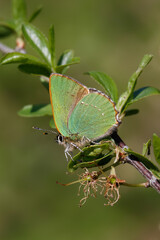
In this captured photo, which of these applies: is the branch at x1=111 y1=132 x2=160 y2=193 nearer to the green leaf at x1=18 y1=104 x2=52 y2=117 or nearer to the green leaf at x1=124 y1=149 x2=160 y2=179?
the green leaf at x1=124 y1=149 x2=160 y2=179

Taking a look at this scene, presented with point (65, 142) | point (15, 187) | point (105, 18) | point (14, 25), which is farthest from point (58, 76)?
point (105, 18)

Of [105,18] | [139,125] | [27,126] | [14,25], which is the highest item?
[14,25]

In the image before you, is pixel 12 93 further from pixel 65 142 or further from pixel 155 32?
pixel 65 142

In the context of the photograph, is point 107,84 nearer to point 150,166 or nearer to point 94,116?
point 94,116

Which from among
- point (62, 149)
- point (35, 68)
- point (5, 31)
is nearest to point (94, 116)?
point (35, 68)

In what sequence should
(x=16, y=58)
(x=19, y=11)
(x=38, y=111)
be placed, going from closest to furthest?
1. (x=16, y=58)
2. (x=38, y=111)
3. (x=19, y=11)


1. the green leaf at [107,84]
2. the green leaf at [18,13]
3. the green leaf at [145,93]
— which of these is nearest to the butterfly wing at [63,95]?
the green leaf at [107,84]
